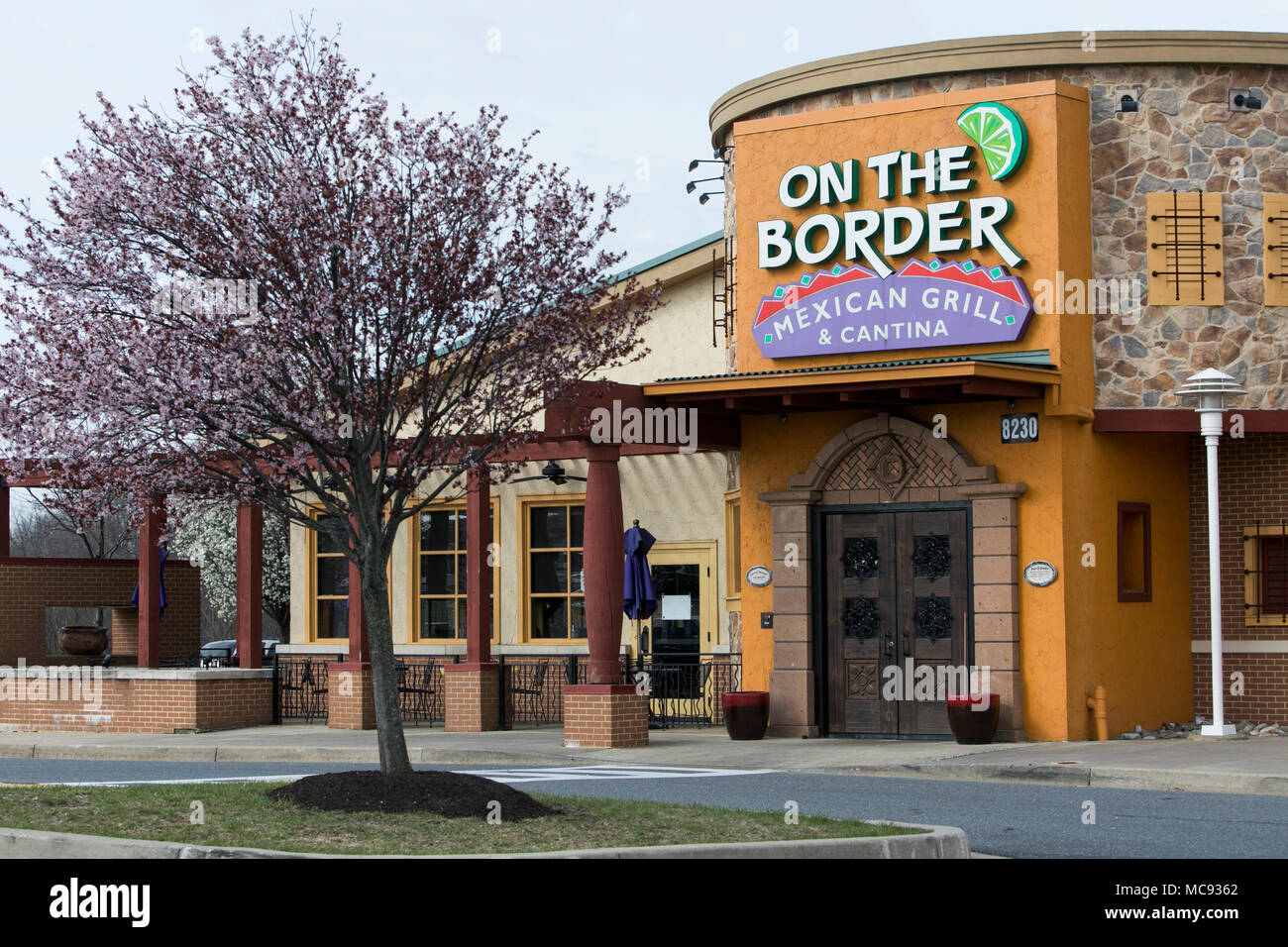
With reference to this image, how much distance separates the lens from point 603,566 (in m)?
19.2

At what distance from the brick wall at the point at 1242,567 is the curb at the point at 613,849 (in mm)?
10550

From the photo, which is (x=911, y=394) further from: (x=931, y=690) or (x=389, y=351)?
(x=389, y=351)

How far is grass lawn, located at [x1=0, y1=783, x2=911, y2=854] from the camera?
969cm

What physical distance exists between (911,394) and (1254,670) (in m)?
5.29

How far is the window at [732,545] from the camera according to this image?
2333 cm

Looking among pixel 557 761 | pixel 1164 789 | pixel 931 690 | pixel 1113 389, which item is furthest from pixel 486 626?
pixel 1164 789

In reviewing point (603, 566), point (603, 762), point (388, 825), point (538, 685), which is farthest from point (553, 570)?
point (388, 825)

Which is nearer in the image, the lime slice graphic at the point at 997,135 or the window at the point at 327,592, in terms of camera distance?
the lime slice graphic at the point at 997,135

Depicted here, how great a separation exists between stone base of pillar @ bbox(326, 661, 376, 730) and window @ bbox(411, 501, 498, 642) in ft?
12.5

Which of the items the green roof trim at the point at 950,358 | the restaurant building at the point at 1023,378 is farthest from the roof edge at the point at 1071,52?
the green roof trim at the point at 950,358

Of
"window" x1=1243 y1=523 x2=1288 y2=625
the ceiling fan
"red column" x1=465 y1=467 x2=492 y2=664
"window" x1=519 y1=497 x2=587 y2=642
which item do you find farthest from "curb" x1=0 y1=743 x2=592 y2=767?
"window" x1=1243 y1=523 x2=1288 y2=625

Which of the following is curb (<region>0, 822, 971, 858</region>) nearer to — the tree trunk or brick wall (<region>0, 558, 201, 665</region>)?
the tree trunk

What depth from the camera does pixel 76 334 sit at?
10.8m

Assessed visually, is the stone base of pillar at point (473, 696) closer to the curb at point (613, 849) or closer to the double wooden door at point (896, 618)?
the double wooden door at point (896, 618)
